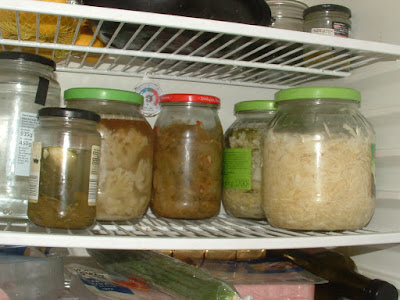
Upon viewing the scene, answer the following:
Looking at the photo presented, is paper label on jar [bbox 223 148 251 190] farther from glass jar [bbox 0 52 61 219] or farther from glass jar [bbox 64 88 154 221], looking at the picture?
glass jar [bbox 0 52 61 219]

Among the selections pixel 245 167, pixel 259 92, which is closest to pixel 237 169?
pixel 245 167

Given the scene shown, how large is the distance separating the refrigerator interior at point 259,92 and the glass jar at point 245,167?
0.04 m

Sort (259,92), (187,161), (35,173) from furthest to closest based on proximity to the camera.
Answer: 1. (259,92)
2. (187,161)
3. (35,173)

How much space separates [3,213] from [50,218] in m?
0.14

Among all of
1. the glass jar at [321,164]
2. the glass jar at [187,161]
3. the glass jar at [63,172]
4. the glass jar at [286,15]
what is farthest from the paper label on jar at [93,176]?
the glass jar at [286,15]

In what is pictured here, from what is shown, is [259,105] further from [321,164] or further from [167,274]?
[167,274]

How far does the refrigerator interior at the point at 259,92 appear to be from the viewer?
74cm

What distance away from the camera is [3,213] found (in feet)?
2.80

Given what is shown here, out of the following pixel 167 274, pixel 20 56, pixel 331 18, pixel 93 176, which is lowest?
pixel 167 274

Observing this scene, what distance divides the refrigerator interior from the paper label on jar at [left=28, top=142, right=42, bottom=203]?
2.4 inches

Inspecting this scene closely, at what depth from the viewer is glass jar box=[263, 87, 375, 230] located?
0.86m

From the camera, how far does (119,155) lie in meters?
0.92

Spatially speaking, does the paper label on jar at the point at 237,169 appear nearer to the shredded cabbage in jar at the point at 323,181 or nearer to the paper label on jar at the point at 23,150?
the shredded cabbage in jar at the point at 323,181

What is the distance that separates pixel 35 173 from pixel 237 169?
0.44 m
